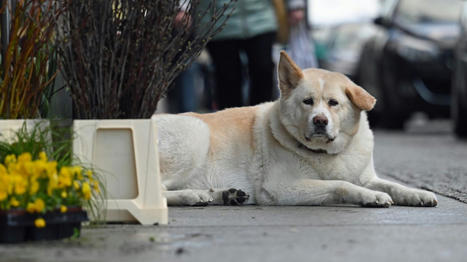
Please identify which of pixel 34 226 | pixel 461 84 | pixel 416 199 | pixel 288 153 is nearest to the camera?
pixel 34 226

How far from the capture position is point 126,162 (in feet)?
15.1

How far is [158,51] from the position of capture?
15.0 ft

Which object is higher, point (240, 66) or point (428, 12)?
point (428, 12)

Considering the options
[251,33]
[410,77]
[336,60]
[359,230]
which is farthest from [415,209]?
[336,60]

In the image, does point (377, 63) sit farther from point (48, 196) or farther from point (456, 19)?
point (48, 196)

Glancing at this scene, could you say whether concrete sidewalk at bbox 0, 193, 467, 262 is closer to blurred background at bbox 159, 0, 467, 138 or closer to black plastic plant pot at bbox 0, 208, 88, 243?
black plastic plant pot at bbox 0, 208, 88, 243

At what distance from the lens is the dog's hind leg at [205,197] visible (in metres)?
5.48

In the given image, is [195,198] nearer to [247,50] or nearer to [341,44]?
[247,50]

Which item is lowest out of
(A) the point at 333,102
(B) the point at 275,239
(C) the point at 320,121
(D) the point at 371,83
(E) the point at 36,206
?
(B) the point at 275,239

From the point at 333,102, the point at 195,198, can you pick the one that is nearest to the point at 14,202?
the point at 195,198

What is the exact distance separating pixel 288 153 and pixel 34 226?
2.14 m

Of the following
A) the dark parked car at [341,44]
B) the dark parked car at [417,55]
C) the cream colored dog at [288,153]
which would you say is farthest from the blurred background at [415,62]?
the cream colored dog at [288,153]

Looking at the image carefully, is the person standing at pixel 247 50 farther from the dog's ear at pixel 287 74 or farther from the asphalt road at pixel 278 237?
the asphalt road at pixel 278 237

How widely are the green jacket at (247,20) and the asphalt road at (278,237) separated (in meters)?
2.67
